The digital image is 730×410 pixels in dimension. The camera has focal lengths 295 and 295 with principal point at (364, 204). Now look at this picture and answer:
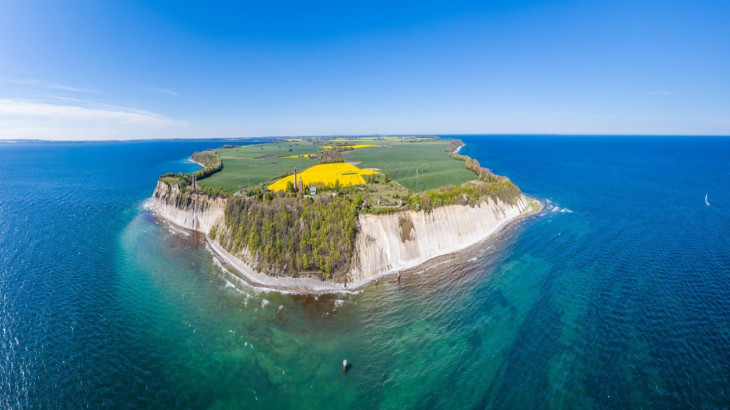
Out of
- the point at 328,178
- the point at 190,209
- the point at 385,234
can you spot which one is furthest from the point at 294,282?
the point at 328,178

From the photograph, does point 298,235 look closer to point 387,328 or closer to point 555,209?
point 387,328

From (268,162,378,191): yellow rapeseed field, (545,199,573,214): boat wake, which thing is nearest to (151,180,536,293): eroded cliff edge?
(545,199,573,214): boat wake

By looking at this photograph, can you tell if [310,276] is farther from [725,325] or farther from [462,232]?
[725,325]

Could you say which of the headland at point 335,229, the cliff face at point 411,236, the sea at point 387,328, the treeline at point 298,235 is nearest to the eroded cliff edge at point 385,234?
the cliff face at point 411,236

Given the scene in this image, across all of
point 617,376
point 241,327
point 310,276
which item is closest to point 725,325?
point 617,376

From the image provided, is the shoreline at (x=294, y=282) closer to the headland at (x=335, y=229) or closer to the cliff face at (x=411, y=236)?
the headland at (x=335, y=229)
